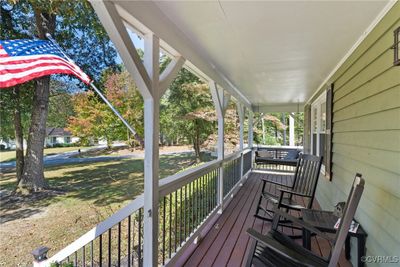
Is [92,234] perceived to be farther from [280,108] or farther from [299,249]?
[280,108]

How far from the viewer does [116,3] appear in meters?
1.34

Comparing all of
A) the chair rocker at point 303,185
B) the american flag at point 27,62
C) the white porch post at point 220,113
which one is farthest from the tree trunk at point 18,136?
→ the chair rocker at point 303,185

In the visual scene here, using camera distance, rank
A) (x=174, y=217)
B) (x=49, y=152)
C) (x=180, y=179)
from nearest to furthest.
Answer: (x=180, y=179) < (x=174, y=217) < (x=49, y=152)

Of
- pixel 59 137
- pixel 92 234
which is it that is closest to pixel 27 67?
pixel 92 234

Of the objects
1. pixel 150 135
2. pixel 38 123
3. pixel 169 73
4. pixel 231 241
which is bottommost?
pixel 231 241

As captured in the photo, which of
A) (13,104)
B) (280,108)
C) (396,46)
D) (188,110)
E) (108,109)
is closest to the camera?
(396,46)

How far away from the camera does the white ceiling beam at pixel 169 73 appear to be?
1.90m

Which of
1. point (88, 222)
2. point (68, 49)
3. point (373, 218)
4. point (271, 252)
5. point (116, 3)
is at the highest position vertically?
point (68, 49)

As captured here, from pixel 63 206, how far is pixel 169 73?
24.0 feet

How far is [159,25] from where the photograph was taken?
179cm

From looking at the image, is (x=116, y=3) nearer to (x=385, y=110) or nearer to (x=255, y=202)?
(x=385, y=110)

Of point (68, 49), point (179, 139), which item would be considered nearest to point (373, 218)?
point (68, 49)

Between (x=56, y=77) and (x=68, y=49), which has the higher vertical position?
(x=68, y=49)

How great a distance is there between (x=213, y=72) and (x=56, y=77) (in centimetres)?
588
